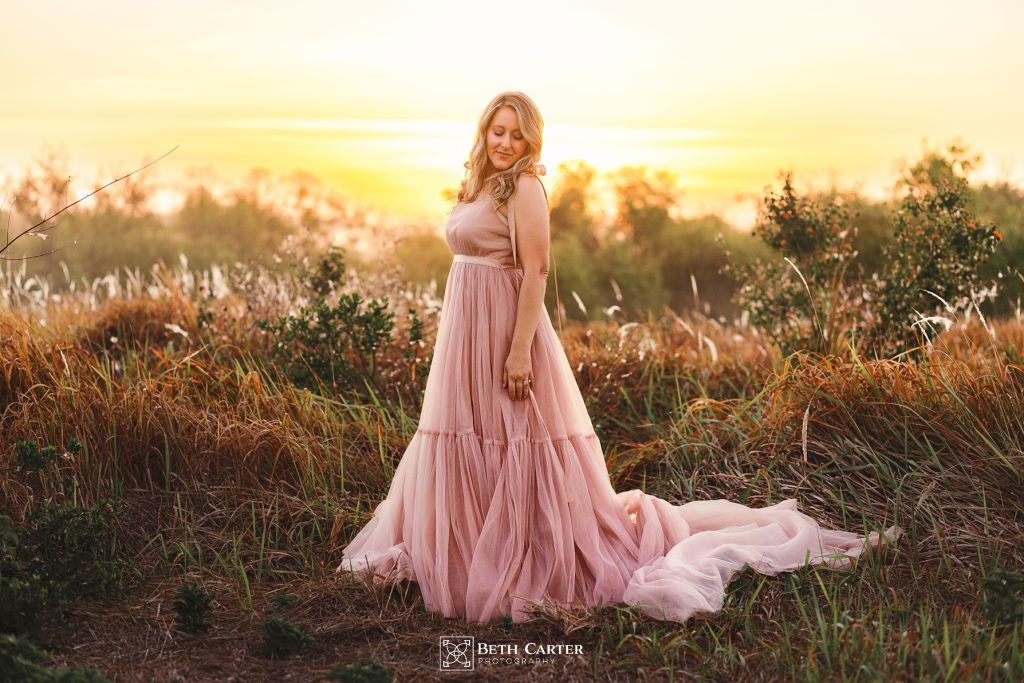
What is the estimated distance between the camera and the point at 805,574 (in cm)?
424

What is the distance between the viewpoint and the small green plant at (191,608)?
3898mm

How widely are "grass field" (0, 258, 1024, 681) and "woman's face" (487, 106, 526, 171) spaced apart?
1999mm

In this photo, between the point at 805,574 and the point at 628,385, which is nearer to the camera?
the point at 805,574

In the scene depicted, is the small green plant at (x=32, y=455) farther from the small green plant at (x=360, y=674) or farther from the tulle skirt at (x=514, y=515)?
the small green plant at (x=360, y=674)

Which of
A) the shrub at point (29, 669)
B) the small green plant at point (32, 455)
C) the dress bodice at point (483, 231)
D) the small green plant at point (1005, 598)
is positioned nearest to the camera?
the shrub at point (29, 669)

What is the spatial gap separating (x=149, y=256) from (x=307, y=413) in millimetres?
14589

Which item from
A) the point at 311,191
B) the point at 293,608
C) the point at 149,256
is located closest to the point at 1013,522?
the point at 293,608

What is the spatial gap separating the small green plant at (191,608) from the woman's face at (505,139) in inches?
89.2

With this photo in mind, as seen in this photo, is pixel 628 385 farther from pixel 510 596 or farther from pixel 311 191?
pixel 311 191

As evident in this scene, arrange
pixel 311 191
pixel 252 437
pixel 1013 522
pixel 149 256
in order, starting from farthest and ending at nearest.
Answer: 1. pixel 311 191
2. pixel 149 256
3. pixel 252 437
4. pixel 1013 522

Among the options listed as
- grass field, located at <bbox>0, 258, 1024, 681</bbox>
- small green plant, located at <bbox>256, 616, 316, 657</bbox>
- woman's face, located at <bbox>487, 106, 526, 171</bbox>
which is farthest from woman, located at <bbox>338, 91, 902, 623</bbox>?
small green plant, located at <bbox>256, 616, 316, 657</bbox>

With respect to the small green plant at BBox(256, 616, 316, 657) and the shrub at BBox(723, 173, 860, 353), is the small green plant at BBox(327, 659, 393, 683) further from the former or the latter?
the shrub at BBox(723, 173, 860, 353)

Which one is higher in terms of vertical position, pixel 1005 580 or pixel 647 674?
pixel 1005 580

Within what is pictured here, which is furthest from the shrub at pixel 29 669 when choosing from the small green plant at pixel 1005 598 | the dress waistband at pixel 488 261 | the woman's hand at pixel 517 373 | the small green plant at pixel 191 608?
the small green plant at pixel 1005 598
